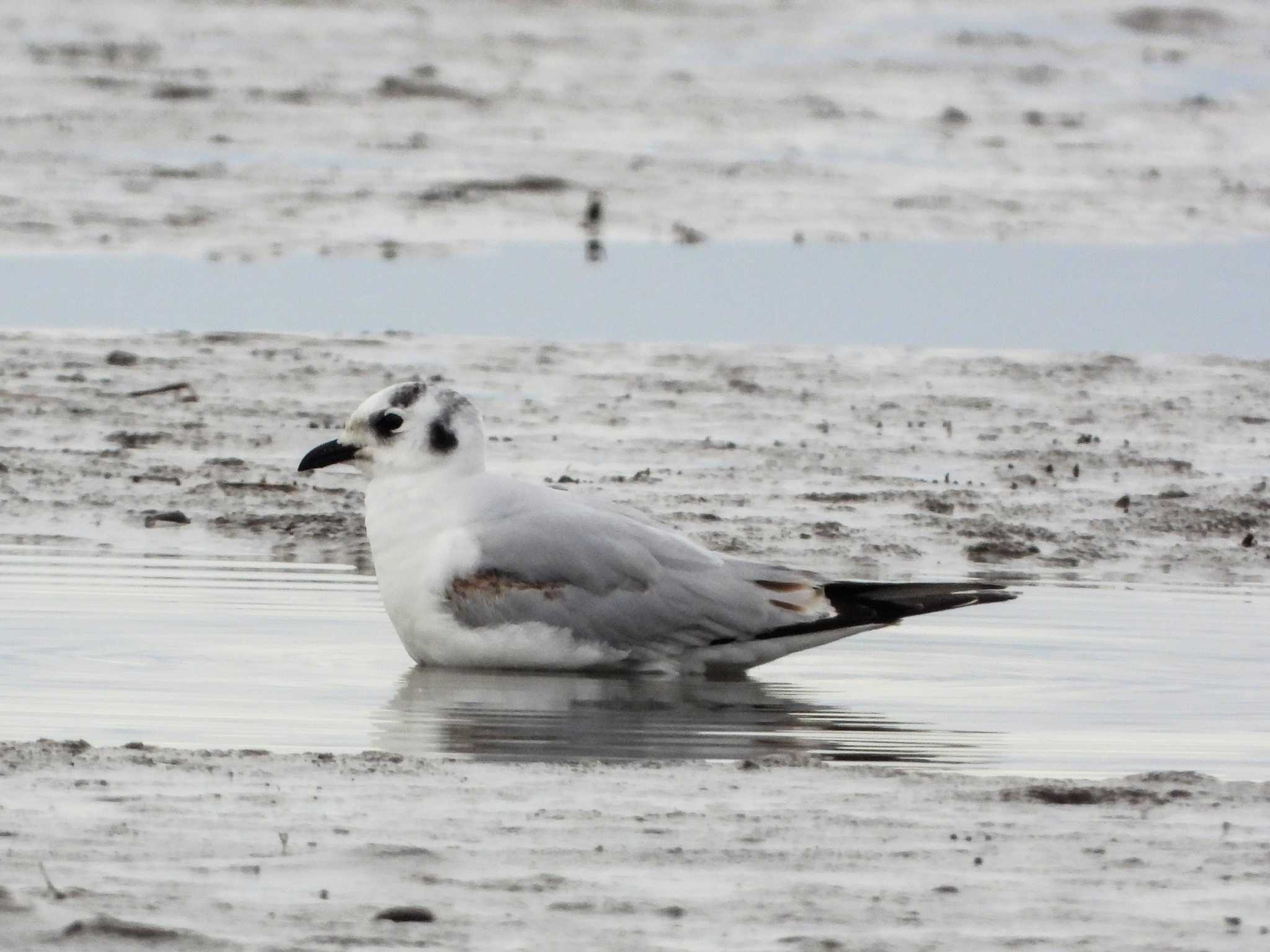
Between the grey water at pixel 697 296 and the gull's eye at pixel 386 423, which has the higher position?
the grey water at pixel 697 296

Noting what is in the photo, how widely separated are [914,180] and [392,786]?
15.6 m

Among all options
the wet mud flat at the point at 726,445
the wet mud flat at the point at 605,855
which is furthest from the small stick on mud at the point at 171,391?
the wet mud flat at the point at 605,855

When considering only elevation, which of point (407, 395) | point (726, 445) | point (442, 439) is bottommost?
point (726, 445)

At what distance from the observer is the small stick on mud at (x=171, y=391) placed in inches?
511

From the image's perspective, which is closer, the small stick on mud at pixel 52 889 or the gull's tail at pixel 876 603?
the small stick on mud at pixel 52 889

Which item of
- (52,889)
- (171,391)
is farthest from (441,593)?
(171,391)

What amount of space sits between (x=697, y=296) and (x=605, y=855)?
36.9ft

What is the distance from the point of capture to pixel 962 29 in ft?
102

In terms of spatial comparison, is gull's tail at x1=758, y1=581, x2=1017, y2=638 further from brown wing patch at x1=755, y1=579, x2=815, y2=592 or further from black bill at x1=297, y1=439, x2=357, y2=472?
black bill at x1=297, y1=439, x2=357, y2=472

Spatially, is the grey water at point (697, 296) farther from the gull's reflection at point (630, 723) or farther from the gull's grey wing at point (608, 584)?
the gull's reflection at point (630, 723)

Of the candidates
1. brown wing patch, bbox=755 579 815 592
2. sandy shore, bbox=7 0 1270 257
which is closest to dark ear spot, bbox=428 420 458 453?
brown wing patch, bbox=755 579 815 592

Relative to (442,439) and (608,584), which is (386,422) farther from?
(608,584)

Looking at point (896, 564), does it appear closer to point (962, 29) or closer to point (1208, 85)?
point (1208, 85)

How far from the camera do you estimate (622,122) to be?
23.7 metres
